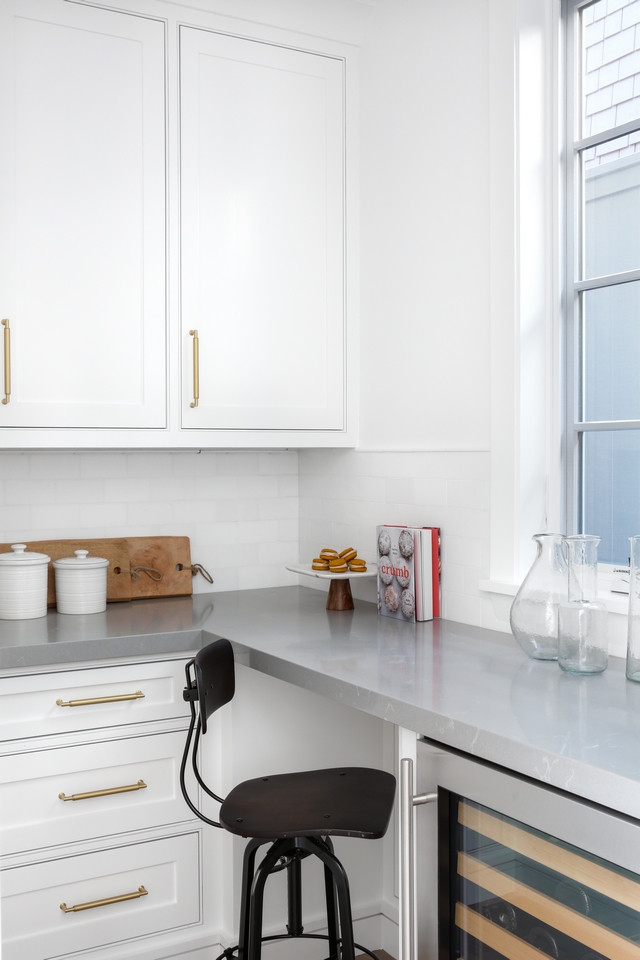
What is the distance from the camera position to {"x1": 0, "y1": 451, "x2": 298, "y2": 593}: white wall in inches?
103

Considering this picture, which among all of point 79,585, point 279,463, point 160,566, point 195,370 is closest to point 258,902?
point 79,585

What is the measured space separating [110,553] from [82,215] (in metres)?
1.02

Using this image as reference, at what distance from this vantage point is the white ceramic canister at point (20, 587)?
7.76 ft

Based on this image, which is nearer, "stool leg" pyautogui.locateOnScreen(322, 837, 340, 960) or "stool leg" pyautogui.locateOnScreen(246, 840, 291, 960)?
"stool leg" pyautogui.locateOnScreen(246, 840, 291, 960)

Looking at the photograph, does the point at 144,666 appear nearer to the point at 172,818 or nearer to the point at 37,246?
the point at 172,818

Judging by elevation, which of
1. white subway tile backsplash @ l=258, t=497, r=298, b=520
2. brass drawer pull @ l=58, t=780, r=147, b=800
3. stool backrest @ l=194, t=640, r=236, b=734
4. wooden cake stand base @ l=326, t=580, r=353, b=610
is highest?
white subway tile backsplash @ l=258, t=497, r=298, b=520

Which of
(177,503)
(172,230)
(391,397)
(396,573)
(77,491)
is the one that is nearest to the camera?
(396,573)

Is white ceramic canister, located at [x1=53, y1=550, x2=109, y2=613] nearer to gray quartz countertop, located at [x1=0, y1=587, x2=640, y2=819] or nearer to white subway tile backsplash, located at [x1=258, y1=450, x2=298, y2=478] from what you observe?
gray quartz countertop, located at [x1=0, y1=587, x2=640, y2=819]

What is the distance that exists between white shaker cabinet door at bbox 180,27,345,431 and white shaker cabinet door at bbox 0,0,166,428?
11 cm

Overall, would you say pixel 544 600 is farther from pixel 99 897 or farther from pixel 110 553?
pixel 110 553

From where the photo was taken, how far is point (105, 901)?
204 cm

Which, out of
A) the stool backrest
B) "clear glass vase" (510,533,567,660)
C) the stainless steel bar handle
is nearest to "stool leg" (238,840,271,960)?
the stool backrest

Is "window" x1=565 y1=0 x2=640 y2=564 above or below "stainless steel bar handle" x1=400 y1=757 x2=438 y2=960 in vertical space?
above

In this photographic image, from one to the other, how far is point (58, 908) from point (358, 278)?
6.54 feet
